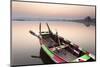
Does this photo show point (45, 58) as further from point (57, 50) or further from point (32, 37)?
point (32, 37)

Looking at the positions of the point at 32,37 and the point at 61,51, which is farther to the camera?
the point at 61,51

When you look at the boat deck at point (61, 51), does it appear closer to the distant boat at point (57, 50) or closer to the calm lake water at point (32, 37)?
the distant boat at point (57, 50)

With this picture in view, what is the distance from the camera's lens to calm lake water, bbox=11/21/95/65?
2230mm

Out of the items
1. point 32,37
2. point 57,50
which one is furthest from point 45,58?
point 32,37

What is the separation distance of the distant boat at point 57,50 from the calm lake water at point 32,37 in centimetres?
5

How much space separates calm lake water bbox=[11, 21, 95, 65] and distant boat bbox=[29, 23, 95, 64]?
5 centimetres

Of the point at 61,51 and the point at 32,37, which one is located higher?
the point at 32,37

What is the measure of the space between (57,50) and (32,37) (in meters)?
0.34

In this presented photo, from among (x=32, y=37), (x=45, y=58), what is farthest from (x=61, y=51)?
(x=32, y=37)

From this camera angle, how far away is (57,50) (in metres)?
2.40

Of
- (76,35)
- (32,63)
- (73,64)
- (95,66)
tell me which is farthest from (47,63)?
(95,66)

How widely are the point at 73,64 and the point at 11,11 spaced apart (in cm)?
97

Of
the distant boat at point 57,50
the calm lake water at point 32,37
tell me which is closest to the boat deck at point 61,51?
the distant boat at point 57,50

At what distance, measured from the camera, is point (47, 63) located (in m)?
2.35
